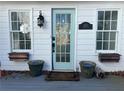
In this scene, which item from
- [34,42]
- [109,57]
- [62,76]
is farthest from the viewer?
[34,42]

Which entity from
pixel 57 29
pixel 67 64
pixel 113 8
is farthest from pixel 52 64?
pixel 113 8

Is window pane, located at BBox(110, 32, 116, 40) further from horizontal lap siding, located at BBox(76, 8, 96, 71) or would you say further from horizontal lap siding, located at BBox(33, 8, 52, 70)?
horizontal lap siding, located at BBox(33, 8, 52, 70)

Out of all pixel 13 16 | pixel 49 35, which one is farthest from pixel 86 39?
pixel 13 16

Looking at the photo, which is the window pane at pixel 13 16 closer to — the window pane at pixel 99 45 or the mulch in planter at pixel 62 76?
the mulch in planter at pixel 62 76

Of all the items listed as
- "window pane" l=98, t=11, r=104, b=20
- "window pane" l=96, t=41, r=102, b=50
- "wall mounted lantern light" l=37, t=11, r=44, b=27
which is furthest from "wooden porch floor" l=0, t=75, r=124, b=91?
"window pane" l=98, t=11, r=104, b=20

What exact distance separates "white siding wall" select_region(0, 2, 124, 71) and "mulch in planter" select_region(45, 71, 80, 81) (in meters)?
0.40

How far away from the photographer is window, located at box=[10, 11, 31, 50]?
649cm

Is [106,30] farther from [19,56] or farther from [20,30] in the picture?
[19,56]

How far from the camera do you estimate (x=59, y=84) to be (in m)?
5.50

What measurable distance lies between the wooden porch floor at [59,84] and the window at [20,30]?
1.23 metres

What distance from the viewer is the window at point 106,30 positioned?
20.8 feet

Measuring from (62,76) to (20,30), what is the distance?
82.4 inches

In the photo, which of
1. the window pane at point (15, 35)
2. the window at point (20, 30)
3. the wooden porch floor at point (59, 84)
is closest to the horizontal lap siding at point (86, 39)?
the wooden porch floor at point (59, 84)
